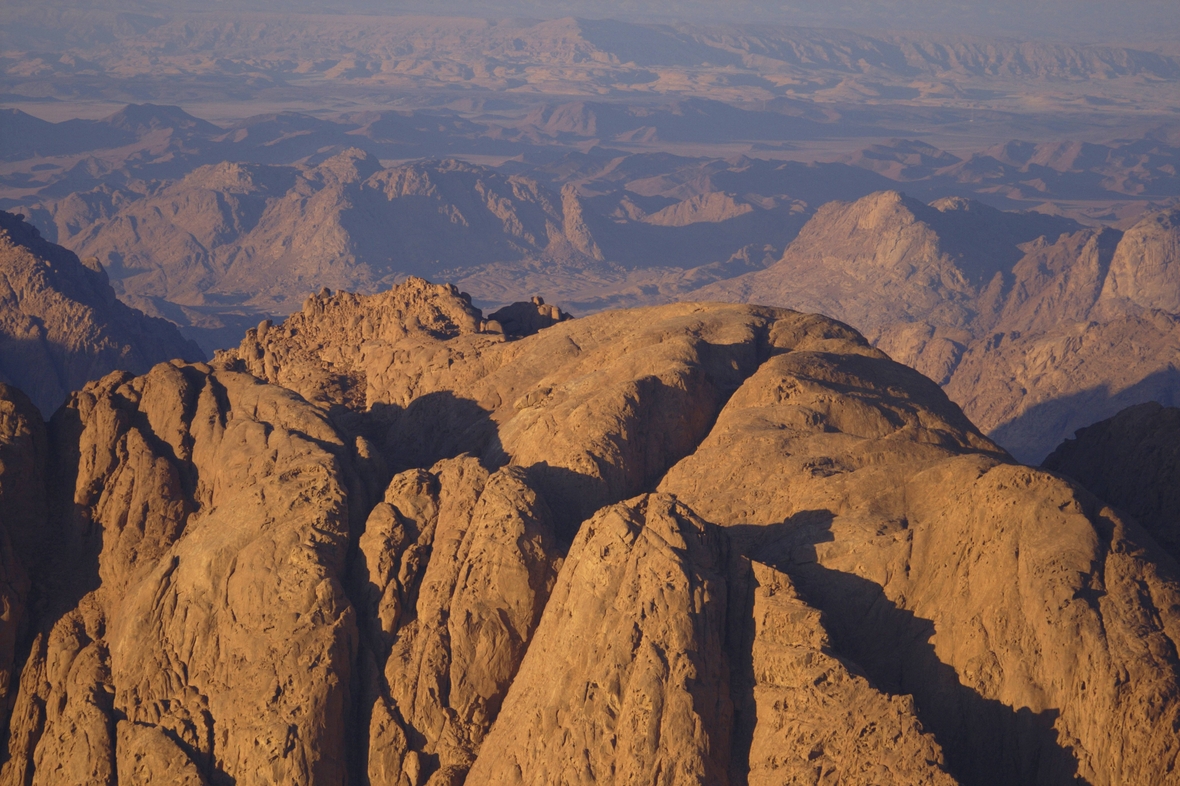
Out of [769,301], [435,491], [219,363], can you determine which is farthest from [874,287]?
[435,491]

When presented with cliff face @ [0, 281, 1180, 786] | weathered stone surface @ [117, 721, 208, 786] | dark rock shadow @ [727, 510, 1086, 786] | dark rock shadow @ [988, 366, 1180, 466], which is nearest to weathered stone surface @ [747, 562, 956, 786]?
cliff face @ [0, 281, 1180, 786]

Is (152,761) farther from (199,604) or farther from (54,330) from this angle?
(54,330)

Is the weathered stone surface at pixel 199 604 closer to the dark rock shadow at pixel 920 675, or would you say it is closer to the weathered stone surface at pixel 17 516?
the weathered stone surface at pixel 17 516

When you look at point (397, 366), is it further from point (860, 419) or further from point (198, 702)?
point (198, 702)

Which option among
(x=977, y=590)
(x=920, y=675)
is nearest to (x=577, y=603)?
(x=920, y=675)

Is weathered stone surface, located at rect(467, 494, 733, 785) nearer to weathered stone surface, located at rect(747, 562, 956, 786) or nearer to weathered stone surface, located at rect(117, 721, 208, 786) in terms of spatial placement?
weathered stone surface, located at rect(747, 562, 956, 786)

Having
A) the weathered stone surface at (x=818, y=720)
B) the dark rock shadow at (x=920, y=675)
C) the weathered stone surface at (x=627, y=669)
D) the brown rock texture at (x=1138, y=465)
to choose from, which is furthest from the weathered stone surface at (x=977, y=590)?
the brown rock texture at (x=1138, y=465)
